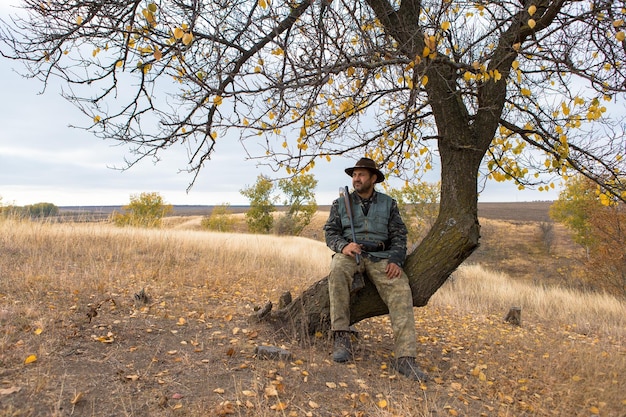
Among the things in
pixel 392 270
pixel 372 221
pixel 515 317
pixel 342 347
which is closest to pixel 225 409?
pixel 342 347

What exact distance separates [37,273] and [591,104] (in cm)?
798

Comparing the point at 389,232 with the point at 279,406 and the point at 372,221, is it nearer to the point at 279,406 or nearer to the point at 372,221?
the point at 372,221

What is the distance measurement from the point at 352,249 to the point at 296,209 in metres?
42.0

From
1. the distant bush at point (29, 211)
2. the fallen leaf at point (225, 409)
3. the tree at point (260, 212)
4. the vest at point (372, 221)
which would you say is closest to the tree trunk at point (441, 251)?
the vest at point (372, 221)

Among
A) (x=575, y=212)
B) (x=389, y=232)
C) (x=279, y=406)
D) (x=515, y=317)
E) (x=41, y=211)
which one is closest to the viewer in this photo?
(x=279, y=406)

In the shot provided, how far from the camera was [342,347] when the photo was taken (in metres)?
4.55

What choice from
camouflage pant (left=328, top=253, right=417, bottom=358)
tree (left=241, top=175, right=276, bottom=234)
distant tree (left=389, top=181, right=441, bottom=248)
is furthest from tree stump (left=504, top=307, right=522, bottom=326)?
tree (left=241, top=175, right=276, bottom=234)

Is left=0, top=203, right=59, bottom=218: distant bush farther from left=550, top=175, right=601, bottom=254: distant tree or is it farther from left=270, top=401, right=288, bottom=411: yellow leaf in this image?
left=550, top=175, right=601, bottom=254: distant tree

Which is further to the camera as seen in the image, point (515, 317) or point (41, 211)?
point (41, 211)

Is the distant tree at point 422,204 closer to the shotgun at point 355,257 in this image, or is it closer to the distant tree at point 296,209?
the distant tree at point 296,209

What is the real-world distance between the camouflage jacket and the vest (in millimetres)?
34

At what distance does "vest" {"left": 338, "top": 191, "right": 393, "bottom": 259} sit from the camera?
4836 mm

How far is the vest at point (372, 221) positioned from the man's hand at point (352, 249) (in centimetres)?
21

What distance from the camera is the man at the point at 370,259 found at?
4.48 meters
